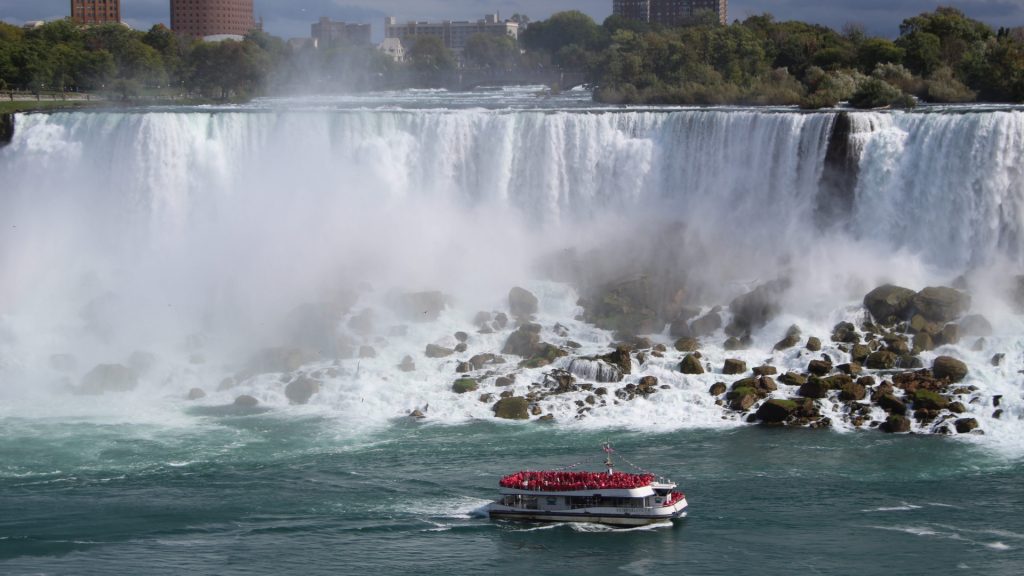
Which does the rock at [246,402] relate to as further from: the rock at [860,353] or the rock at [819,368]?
the rock at [860,353]

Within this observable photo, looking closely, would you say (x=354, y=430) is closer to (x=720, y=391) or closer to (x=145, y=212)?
(x=720, y=391)

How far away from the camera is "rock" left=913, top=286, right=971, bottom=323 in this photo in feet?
119

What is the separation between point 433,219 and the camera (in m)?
45.5

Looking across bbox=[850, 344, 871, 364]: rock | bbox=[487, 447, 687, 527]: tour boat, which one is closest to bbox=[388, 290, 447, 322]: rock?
bbox=[850, 344, 871, 364]: rock

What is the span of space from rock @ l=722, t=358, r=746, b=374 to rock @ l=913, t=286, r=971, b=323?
507 cm

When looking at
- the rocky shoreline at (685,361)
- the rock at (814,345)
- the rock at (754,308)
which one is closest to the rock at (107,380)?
the rocky shoreline at (685,361)

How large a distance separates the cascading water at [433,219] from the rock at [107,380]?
0.71m

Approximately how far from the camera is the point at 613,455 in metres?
29.8

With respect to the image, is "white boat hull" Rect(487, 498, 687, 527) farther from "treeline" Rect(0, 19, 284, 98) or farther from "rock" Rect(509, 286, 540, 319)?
"treeline" Rect(0, 19, 284, 98)

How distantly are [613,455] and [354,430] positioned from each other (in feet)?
21.5

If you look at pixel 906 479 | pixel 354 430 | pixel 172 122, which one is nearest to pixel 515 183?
pixel 172 122

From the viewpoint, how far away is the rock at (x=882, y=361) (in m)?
34.8

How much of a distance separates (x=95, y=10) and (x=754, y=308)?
158m

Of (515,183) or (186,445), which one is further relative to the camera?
(515,183)
